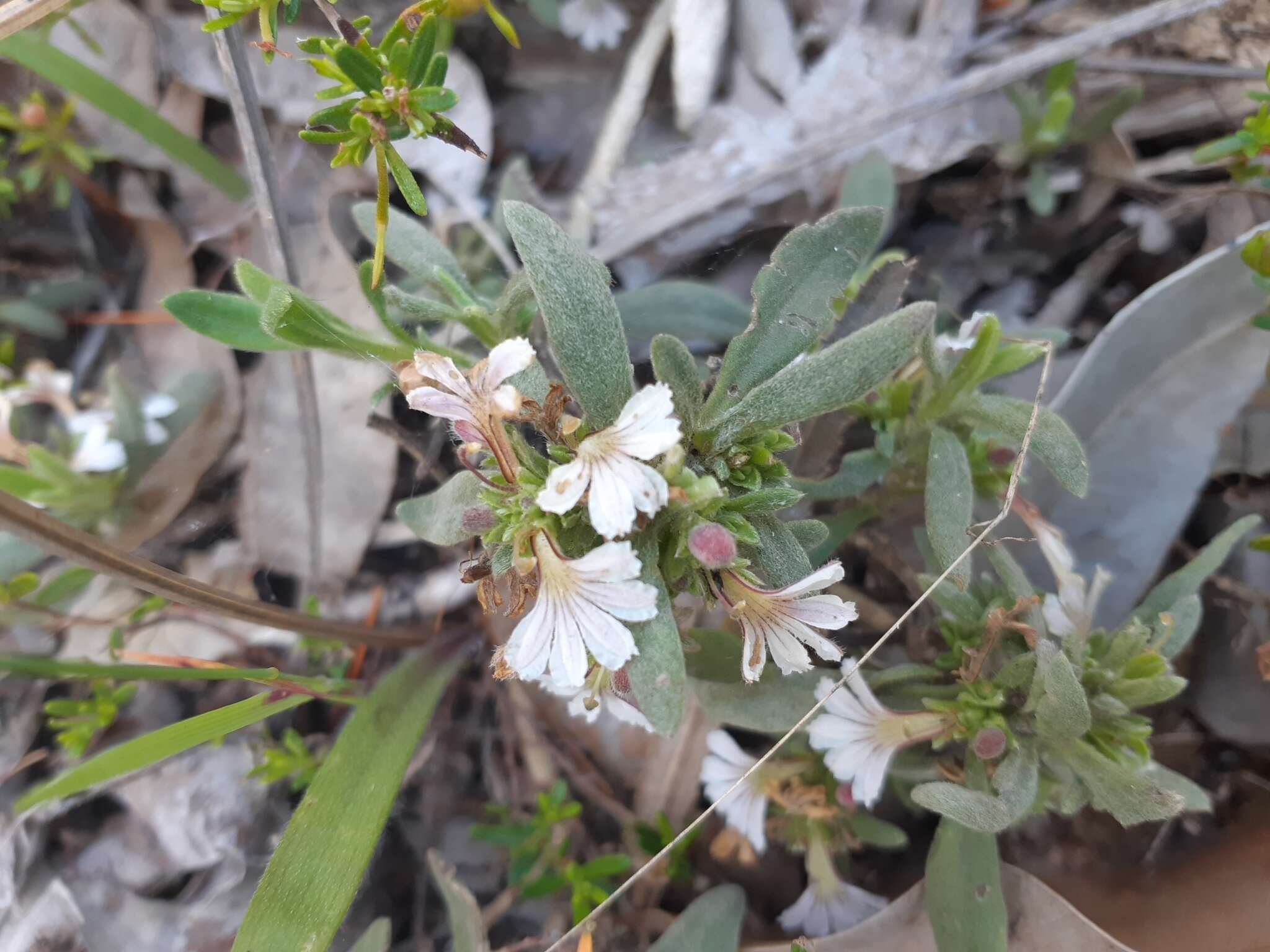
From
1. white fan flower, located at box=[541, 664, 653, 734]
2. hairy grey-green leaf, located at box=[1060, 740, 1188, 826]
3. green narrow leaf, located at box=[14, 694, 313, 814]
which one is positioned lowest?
hairy grey-green leaf, located at box=[1060, 740, 1188, 826]

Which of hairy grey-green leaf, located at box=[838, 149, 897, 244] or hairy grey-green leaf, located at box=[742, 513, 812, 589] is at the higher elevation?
hairy grey-green leaf, located at box=[838, 149, 897, 244]

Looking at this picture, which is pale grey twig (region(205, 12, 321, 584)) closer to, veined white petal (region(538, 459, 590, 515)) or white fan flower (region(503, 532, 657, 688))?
veined white petal (region(538, 459, 590, 515))

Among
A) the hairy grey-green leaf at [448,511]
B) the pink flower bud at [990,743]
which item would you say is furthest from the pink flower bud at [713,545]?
the pink flower bud at [990,743]

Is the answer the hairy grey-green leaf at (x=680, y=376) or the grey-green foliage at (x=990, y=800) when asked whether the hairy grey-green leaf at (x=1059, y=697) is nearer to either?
the grey-green foliage at (x=990, y=800)

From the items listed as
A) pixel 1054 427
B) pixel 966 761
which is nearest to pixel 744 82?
pixel 1054 427

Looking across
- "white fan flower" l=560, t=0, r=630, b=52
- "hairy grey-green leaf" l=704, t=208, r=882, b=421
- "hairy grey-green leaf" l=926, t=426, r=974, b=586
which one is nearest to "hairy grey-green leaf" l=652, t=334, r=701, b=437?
"hairy grey-green leaf" l=704, t=208, r=882, b=421
